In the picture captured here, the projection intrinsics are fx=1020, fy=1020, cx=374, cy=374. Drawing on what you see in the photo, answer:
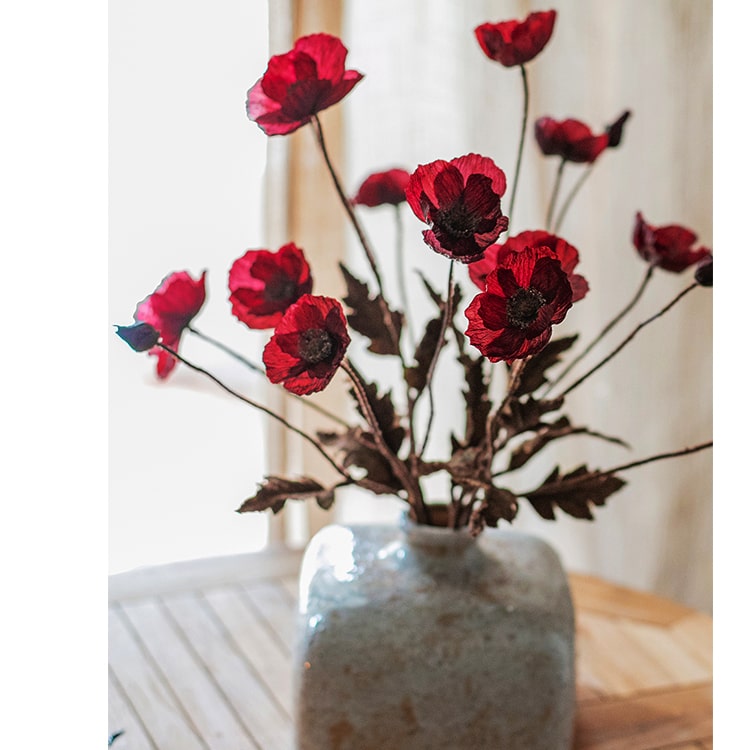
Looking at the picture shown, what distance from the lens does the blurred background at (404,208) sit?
5.17 feet

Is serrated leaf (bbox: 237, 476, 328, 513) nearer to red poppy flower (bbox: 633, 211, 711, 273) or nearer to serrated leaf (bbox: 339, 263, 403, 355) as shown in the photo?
serrated leaf (bbox: 339, 263, 403, 355)

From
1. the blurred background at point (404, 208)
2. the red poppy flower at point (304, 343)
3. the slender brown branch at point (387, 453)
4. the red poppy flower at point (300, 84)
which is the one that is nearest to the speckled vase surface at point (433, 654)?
the slender brown branch at point (387, 453)

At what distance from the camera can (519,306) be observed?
667 mm

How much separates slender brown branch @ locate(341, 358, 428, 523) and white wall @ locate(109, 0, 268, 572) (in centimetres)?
80

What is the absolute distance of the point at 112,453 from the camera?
5.44ft

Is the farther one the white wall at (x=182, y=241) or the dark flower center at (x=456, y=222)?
the white wall at (x=182, y=241)

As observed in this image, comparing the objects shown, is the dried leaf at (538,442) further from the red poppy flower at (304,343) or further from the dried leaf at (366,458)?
the red poppy flower at (304,343)

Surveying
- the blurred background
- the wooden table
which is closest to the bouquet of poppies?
the wooden table

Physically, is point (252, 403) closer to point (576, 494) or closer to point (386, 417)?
point (386, 417)

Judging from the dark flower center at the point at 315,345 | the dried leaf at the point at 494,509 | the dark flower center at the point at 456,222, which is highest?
the dark flower center at the point at 456,222

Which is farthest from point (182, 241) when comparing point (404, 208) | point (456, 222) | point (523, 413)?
point (456, 222)

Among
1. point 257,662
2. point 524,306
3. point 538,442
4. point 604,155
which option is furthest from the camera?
point 604,155

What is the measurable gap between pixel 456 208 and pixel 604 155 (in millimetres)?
1050
